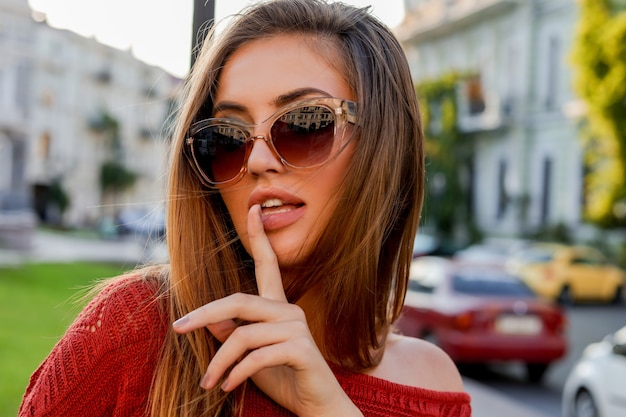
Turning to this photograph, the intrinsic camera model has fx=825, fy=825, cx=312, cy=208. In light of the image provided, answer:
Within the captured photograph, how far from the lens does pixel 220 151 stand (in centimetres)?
170

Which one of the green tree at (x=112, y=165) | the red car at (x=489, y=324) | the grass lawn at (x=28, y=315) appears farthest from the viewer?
the green tree at (x=112, y=165)

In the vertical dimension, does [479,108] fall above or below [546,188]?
above

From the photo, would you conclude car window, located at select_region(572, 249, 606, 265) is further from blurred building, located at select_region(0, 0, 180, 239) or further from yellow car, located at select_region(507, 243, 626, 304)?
blurred building, located at select_region(0, 0, 180, 239)

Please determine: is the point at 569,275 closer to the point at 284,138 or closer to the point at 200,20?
the point at 200,20

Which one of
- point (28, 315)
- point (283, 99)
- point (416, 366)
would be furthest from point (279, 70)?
point (28, 315)

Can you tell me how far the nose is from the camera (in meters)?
1.63

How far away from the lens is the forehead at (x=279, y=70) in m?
1.67

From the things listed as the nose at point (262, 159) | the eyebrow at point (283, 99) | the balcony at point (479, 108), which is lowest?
the nose at point (262, 159)

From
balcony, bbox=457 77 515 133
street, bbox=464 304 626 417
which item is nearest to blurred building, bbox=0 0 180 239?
balcony, bbox=457 77 515 133

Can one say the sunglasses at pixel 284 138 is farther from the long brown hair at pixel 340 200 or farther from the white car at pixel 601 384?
the white car at pixel 601 384

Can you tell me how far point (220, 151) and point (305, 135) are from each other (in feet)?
0.60

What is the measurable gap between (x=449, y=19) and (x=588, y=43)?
12992 mm

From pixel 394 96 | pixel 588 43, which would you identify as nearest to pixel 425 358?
pixel 394 96

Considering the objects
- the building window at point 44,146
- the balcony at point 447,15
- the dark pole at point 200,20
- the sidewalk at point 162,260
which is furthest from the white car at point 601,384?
the building window at point 44,146
